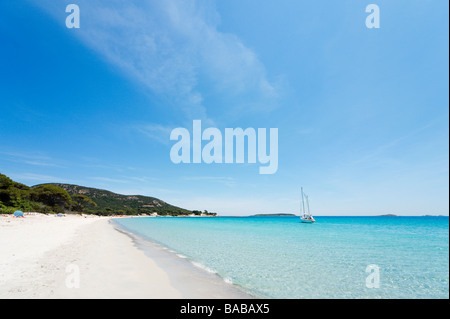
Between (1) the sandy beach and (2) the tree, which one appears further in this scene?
(2) the tree

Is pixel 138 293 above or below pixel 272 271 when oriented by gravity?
above

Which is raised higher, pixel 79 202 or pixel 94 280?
pixel 94 280

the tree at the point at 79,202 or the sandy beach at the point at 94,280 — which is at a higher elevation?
the sandy beach at the point at 94,280

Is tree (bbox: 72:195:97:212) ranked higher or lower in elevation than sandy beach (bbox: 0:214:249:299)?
lower

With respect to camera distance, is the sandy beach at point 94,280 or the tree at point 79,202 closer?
the sandy beach at point 94,280

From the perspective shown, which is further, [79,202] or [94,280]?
[79,202]
